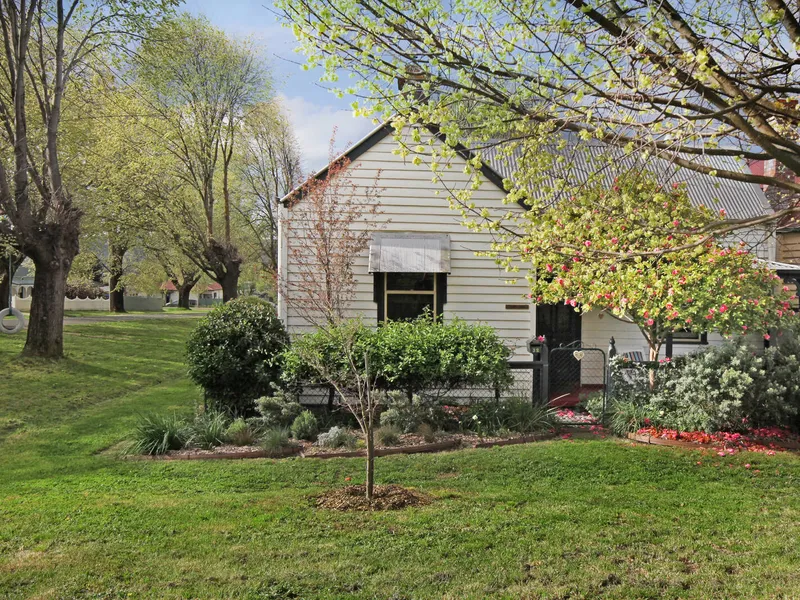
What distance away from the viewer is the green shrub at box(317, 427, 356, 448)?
24.3 ft

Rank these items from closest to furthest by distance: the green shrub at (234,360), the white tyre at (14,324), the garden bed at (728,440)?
the garden bed at (728,440)
the green shrub at (234,360)
the white tyre at (14,324)

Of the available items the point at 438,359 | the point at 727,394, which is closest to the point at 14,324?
the point at 438,359

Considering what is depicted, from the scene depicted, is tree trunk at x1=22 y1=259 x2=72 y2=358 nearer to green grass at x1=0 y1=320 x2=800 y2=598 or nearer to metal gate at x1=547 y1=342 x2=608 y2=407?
green grass at x1=0 y1=320 x2=800 y2=598

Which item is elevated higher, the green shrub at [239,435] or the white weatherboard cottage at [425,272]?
the white weatherboard cottage at [425,272]

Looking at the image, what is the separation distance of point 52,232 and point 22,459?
7.94 metres

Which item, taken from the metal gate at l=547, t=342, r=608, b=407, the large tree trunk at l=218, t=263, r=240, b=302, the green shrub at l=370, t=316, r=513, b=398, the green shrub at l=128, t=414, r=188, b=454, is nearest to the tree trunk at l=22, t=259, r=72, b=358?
the green shrub at l=128, t=414, r=188, b=454

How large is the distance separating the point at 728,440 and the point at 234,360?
22.3 feet

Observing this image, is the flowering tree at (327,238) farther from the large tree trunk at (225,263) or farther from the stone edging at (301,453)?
the large tree trunk at (225,263)

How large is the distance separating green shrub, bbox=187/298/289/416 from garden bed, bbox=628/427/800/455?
5.30m

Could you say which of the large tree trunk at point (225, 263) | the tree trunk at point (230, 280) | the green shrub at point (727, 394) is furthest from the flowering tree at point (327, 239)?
the tree trunk at point (230, 280)

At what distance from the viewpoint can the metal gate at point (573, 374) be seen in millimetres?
11031

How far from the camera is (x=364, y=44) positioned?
5.11 metres

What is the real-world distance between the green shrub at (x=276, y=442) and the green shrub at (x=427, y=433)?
1723 millimetres

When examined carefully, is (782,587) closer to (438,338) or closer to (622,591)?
(622,591)
